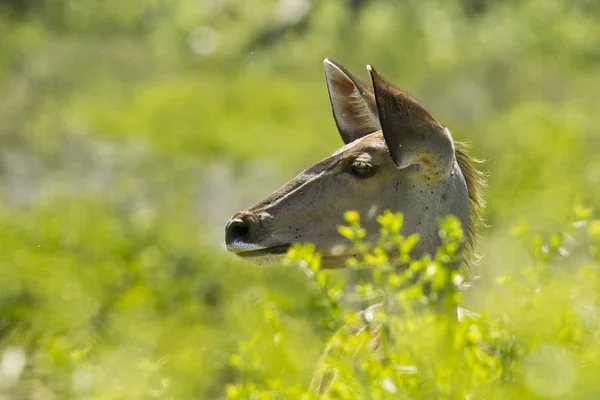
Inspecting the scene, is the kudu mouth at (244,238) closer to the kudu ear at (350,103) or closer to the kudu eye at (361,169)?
the kudu eye at (361,169)

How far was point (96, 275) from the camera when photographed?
1266 cm

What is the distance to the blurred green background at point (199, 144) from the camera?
19.7ft

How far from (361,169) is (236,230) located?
0.69 m

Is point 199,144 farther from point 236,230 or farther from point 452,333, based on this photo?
point 452,333

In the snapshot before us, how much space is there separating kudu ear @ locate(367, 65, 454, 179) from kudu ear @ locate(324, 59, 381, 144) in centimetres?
65

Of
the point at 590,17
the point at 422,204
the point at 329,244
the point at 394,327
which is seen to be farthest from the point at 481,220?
the point at 590,17

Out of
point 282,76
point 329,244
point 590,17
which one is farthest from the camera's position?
point 590,17

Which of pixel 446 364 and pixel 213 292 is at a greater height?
pixel 446 364

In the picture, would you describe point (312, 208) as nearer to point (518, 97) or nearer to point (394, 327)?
point (394, 327)

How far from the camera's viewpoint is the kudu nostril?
5531mm

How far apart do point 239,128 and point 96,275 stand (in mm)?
11571

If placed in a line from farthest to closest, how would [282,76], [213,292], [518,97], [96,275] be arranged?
1. [282,76]
2. [518,97]
3. [213,292]
4. [96,275]

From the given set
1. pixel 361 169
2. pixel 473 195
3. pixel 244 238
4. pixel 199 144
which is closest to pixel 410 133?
pixel 361 169

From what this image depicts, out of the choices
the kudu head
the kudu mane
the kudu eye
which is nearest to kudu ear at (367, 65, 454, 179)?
the kudu head
